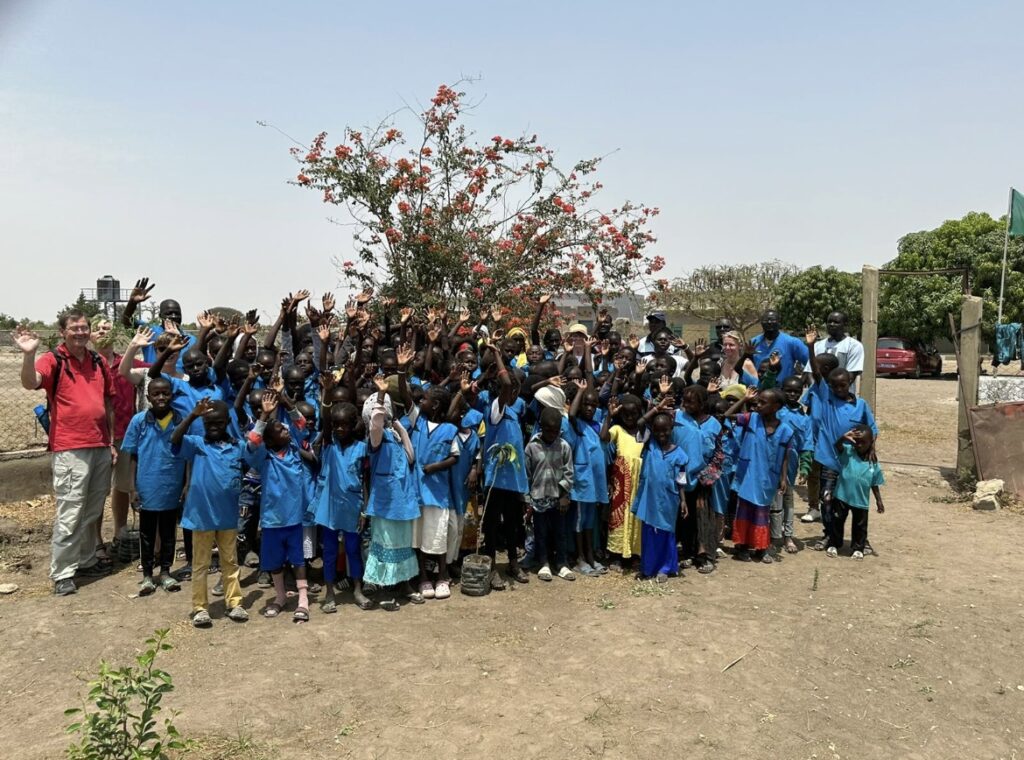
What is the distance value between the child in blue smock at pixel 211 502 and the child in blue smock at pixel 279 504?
0.17m

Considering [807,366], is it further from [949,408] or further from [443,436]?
[949,408]

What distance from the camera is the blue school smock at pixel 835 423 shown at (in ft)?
21.6

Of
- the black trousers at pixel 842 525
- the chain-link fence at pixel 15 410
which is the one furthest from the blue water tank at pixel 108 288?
the black trousers at pixel 842 525

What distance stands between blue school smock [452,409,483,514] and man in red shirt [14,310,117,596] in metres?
2.58

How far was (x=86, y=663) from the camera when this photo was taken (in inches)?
172

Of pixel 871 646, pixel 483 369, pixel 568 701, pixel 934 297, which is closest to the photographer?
pixel 568 701

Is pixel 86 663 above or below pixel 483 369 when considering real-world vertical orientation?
below

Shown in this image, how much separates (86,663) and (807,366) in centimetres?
664

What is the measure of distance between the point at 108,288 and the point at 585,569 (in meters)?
9.95

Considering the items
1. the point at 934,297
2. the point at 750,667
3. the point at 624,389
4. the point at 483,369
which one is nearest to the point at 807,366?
the point at 624,389

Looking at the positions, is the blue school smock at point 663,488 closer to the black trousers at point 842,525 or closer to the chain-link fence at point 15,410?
the black trousers at point 842,525

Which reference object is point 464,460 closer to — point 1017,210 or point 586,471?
point 586,471

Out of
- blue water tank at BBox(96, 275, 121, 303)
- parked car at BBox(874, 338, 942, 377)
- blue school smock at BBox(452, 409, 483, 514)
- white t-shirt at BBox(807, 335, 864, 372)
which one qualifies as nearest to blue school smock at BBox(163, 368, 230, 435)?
blue school smock at BBox(452, 409, 483, 514)

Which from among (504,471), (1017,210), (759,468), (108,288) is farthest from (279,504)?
(1017,210)
